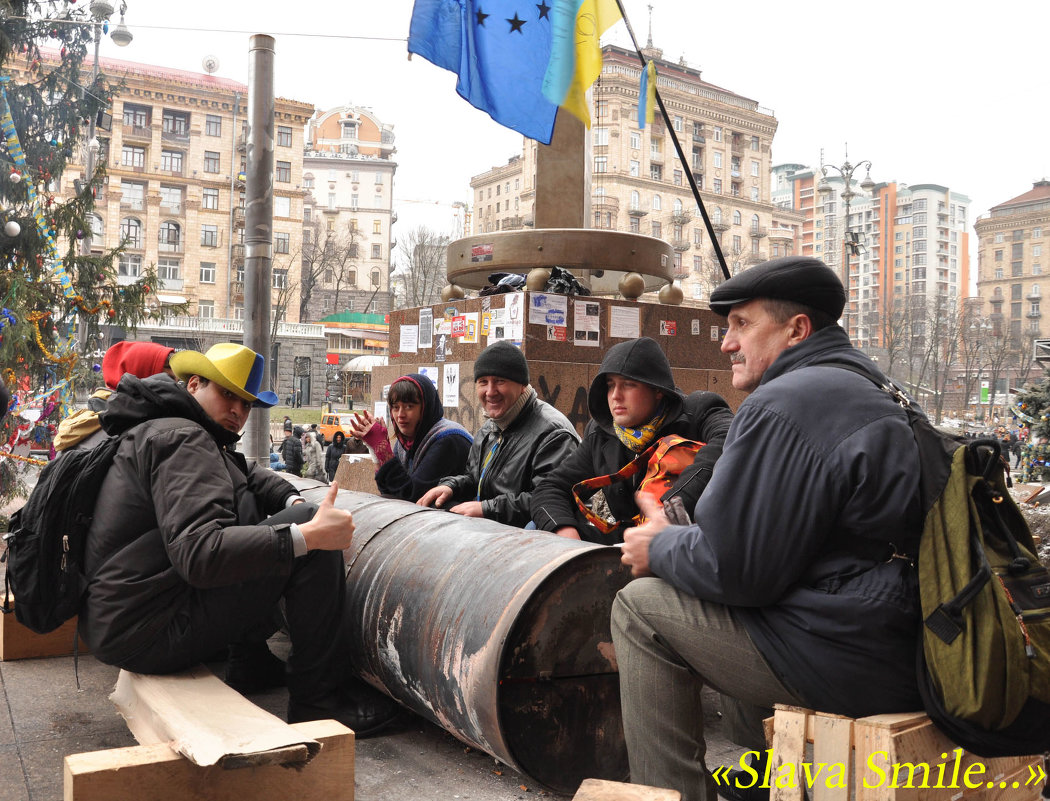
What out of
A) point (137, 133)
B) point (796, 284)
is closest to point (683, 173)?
point (137, 133)

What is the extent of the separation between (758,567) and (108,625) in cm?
237

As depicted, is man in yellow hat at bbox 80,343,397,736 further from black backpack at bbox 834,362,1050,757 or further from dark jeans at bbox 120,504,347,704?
black backpack at bbox 834,362,1050,757

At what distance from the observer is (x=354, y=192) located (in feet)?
341

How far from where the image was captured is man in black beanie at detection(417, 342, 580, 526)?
188 inches

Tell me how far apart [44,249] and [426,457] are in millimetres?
7581

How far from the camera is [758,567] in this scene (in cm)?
225

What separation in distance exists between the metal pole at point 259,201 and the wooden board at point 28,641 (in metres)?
2.28

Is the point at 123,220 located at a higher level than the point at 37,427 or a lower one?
higher

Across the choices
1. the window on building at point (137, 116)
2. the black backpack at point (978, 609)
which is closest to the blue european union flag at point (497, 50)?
the black backpack at point (978, 609)

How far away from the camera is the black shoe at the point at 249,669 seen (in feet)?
14.7

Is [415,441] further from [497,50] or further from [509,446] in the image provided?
[497,50]

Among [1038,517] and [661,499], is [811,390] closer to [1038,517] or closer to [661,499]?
[661,499]

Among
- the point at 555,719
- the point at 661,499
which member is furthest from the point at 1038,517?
the point at 555,719

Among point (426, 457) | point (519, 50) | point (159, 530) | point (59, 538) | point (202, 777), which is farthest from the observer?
point (519, 50)
